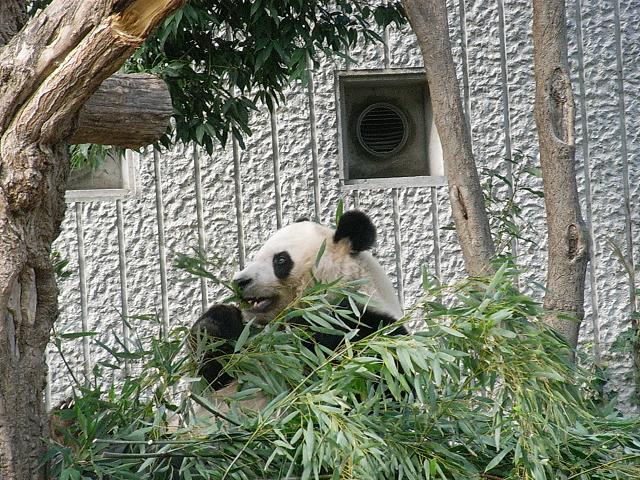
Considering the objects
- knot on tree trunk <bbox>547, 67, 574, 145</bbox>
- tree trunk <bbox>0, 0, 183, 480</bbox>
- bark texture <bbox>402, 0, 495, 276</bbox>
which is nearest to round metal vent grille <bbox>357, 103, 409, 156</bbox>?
bark texture <bbox>402, 0, 495, 276</bbox>

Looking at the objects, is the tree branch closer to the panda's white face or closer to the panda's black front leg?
the panda's black front leg

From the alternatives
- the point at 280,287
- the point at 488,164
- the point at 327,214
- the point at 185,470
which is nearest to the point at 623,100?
the point at 488,164

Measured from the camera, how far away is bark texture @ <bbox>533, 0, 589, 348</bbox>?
357cm

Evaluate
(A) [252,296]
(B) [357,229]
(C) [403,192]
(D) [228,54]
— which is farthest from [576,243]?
(C) [403,192]

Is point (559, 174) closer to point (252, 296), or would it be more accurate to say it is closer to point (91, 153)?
point (252, 296)

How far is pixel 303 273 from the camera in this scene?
3.39 meters

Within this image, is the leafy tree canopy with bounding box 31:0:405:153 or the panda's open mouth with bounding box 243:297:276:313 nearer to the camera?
the panda's open mouth with bounding box 243:297:276:313

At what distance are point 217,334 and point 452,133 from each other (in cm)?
131

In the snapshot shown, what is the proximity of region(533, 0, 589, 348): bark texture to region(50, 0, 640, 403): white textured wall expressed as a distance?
1573mm

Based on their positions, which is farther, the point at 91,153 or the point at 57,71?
the point at 91,153

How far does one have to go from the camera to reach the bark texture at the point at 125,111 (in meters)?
2.41

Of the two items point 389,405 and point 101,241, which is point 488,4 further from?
point 389,405

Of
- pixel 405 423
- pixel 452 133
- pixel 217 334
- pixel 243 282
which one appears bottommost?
pixel 405 423

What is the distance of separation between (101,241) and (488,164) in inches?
82.7
